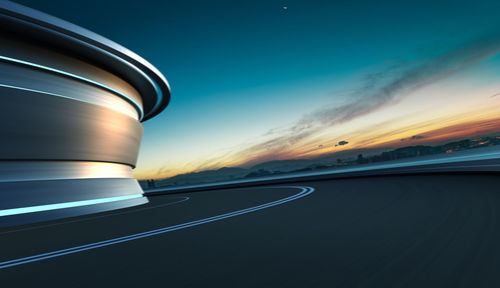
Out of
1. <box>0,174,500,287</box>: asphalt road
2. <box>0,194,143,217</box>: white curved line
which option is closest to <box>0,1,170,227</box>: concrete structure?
Result: <box>0,194,143,217</box>: white curved line

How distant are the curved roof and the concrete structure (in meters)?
0.03

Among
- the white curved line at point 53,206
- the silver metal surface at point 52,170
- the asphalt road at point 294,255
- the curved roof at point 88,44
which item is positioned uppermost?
the curved roof at point 88,44

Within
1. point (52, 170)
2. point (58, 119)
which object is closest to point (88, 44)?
point (58, 119)

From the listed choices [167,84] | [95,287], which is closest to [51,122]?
[167,84]

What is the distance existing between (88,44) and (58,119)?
382 cm

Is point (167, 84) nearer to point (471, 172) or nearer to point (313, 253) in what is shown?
point (313, 253)

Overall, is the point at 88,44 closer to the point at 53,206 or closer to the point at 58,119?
the point at 58,119

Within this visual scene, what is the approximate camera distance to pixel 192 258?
335cm

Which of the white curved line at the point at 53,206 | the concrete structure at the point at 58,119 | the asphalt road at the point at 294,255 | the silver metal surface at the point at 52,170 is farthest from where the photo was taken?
the silver metal surface at the point at 52,170

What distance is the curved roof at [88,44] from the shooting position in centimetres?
1010

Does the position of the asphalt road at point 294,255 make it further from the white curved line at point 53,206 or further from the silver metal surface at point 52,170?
the silver metal surface at point 52,170

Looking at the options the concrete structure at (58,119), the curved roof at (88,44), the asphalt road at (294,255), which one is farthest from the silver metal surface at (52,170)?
the asphalt road at (294,255)

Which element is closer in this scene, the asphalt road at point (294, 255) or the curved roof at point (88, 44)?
the asphalt road at point (294, 255)

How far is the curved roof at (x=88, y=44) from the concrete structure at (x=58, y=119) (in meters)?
0.03
